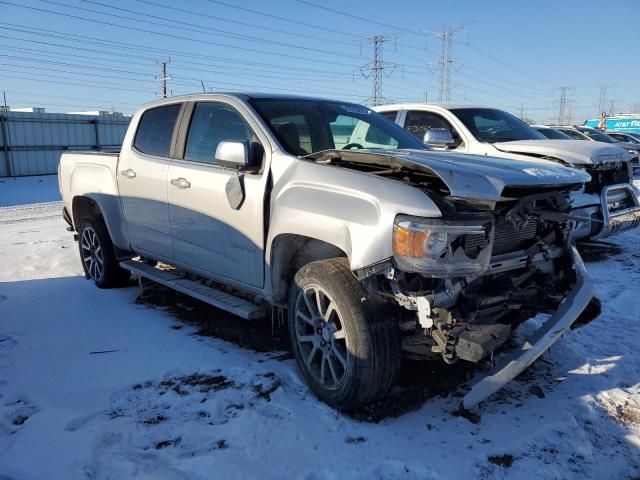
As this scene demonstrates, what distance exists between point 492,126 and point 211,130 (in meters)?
4.83

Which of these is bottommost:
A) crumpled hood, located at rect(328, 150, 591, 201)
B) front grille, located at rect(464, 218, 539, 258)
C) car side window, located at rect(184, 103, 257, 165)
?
front grille, located at rect(464, 218, 539, 258)

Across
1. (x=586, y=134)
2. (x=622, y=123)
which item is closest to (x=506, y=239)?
(x=586, y=134)

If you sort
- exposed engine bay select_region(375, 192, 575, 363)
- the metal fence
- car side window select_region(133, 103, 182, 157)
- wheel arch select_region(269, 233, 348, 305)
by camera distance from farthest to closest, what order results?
the metal fence < car side window select_region(133, 103, 182, 157) < wheel arch select_region(269, 233, 348, 305) < exposed engine bay select_region(375, 192, 575, 363)

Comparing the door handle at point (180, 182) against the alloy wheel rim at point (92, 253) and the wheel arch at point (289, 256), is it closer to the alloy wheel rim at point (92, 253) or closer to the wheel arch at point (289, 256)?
the wheel arch at point (289, 256)

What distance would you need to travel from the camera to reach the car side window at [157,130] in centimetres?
484

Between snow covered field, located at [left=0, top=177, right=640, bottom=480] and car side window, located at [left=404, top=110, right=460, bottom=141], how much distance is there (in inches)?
147

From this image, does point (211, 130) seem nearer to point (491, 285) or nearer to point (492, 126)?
point (491, 285)

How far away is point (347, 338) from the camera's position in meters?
3.04

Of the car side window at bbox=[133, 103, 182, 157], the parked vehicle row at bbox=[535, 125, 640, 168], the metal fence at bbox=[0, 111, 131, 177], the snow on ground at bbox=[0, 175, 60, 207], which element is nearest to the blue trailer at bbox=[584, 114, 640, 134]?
the parked vehicle row at bbox=[535, 125, 640, 168]

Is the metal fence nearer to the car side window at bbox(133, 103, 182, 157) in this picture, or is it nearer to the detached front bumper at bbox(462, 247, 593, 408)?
the car side window at bbox(133, 103, 182, 157)

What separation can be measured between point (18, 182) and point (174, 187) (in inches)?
743

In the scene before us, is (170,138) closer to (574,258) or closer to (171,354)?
(171,354)

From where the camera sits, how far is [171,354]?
405 centimetres

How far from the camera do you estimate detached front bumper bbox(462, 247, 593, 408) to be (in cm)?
286
